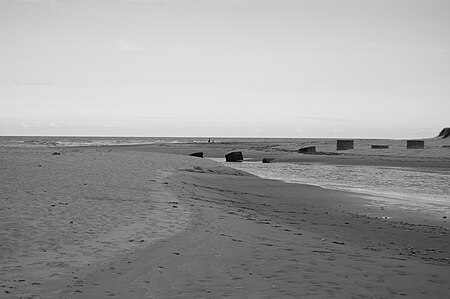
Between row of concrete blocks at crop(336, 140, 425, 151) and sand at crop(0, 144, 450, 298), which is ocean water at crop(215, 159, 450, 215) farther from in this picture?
row of concrete blocks at crop(336, 140, 425, 151)

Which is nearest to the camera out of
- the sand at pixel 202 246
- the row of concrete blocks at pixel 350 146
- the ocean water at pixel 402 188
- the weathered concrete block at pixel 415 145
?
the sand at pixel 202 246

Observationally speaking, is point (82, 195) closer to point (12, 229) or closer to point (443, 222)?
point (12, 229)

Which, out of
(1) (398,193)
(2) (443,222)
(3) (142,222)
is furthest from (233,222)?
(1) (398,193)

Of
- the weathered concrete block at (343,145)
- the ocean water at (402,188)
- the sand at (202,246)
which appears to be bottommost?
the ocean water at (402,188)

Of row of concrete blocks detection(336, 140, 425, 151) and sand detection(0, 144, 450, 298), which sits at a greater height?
row of concrete blocks detection(336, 140, 425, 151)

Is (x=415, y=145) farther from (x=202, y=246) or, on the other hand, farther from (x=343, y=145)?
(x=202, y=246)

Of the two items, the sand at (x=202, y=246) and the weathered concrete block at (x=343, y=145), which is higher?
the weathered concrete block at (x=343, y=145)

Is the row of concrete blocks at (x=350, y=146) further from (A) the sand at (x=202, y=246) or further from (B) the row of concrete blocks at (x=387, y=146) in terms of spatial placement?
(A) the sand at (x=202, y=246)

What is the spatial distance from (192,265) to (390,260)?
377 cm

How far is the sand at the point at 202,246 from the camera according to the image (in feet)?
21.9

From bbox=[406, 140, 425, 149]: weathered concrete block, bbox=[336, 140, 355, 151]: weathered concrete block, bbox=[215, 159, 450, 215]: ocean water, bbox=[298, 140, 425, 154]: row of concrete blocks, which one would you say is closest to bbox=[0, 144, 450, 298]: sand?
bbox=[215, 159, 450, 215]: ocean water

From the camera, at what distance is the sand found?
668 centimetres

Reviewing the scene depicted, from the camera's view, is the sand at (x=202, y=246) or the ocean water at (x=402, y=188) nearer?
the sand at (x=202, y=246)

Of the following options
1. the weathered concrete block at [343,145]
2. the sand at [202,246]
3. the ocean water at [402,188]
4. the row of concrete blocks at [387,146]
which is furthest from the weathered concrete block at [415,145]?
the sand at [202,246]
